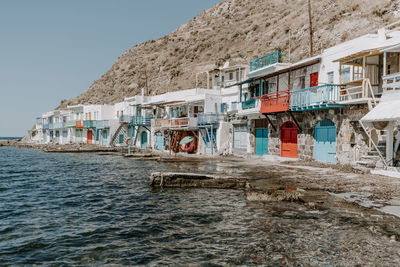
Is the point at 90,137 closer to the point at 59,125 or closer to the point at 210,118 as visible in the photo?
the point at 59,125

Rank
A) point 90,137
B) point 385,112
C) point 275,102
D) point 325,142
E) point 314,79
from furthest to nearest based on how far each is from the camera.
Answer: point 90,137 → point 275,102 → point 314,79 → point 325,142 → point 385,112

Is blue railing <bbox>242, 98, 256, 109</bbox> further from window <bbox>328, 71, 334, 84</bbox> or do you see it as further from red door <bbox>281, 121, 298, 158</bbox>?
window <bbox>328, 71, 334, 84</bbox>

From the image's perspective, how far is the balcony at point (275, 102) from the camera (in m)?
24.3

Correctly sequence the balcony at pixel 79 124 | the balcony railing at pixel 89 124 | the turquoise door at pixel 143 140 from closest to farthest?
1. the turquoise door at pixel 143 140
2. the balcony railing at pixel 89 124
3. the balcony at pixel 79 124

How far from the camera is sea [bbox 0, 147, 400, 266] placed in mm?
6746

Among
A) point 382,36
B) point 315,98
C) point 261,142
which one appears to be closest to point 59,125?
point 261,142

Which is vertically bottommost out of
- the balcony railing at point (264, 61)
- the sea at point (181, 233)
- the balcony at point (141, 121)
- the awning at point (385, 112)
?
the sea at point (181, 233)

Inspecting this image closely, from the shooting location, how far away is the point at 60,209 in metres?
11.6

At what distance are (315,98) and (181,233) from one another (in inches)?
648

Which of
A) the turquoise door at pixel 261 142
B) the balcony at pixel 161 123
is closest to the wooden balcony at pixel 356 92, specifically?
the turquoise door at pixel 261 142

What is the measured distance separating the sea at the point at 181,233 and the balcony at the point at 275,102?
13013mm

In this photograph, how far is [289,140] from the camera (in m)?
25.8

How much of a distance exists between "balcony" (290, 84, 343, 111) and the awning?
11.9 ft

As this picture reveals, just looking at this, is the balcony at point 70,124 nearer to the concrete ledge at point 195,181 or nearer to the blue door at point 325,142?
the blue door at point 325,142
